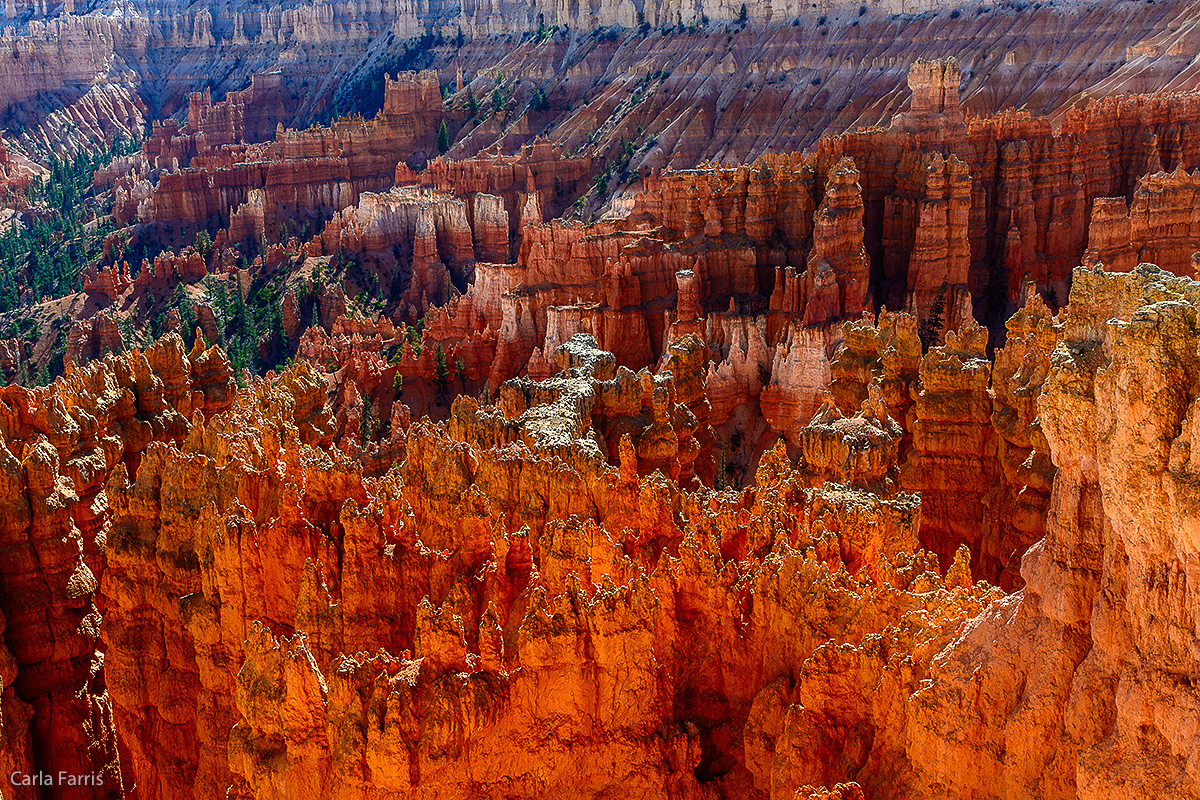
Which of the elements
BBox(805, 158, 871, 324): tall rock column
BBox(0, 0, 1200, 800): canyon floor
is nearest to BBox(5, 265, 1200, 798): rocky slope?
BBox(0, 0, 1200, 800): canyon floor

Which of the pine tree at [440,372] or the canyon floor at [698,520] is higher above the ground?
the canyon floor at [698,520]

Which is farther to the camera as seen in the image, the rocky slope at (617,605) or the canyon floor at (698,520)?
the canyon floor at (698,520)

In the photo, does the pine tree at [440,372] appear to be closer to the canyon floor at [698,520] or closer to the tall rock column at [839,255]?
the canyon floor at [698,520]

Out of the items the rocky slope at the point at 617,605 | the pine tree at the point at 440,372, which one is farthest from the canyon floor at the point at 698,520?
the pine tree at the point at 440,372

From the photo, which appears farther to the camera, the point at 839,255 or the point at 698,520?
the point at 839,255

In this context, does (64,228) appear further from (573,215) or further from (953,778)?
(953,778)

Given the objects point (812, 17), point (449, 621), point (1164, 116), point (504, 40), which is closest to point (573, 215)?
point (812, 17)

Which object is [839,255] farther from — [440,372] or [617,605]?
[617,605]

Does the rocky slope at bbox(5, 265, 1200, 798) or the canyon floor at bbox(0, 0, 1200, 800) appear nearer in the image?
the rocky slope at bbox(5, 265, 1200, 798)

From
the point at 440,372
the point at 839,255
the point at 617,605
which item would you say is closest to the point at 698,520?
the point at 617,605

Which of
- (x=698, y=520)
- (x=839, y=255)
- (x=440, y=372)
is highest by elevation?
(x=698, y=520)

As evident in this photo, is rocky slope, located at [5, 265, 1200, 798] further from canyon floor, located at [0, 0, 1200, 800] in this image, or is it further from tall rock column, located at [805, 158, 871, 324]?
tall rock column, located at [805, 158, 871, 324]
